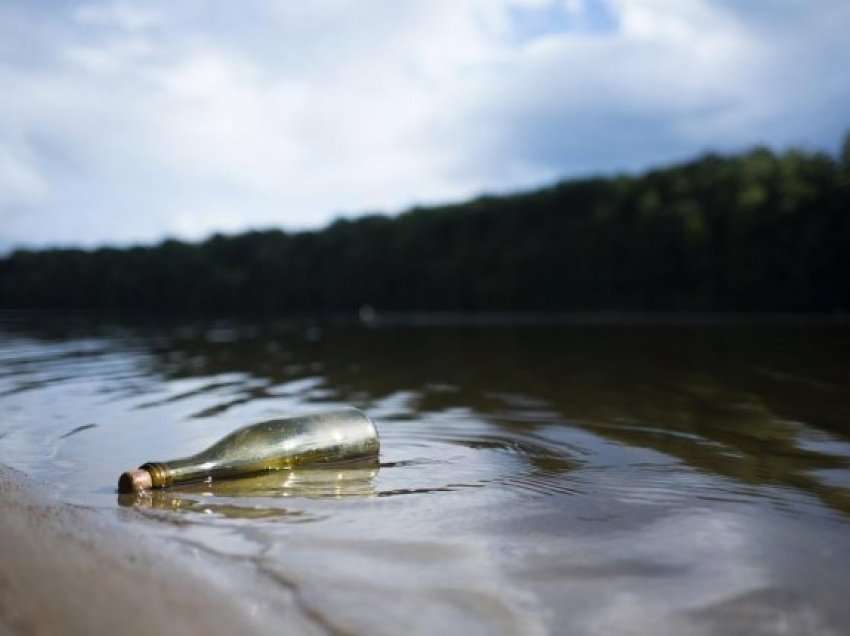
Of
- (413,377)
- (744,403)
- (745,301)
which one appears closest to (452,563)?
(744,403)

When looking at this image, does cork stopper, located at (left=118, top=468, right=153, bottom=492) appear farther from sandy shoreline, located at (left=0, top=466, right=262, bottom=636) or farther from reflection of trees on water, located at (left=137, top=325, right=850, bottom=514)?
reflection of trees on water, located at (left=137, top=325, right=850, bottom=514)

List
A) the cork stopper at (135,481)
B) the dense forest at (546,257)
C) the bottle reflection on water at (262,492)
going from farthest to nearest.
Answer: the dense forest at (546,257) → the cork stopper at (135,481) → the bottle reflection on water at (262,492)

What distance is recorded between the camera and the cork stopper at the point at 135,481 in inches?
153

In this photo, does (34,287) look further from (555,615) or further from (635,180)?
(555,615)

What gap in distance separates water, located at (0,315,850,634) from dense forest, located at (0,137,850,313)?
24759 millimetres

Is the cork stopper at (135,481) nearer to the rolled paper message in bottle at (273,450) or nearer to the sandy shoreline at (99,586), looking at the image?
the rolled paper message in bottle at (273,450)

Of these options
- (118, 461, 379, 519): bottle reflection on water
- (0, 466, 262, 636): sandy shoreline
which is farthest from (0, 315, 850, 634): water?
(0, 466, 262, 636): sandy shoreline

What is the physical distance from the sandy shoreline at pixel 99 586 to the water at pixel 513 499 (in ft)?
0.47

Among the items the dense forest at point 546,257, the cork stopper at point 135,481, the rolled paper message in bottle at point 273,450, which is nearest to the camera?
the cork stopper at point 135,481

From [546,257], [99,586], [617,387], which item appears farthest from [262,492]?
[546,257]

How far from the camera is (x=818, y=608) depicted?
2.54 m

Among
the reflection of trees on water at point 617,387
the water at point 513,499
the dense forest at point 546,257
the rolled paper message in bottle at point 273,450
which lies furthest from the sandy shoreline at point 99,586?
the dense forest at point 546,257

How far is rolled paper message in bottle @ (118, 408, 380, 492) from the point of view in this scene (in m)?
4.00

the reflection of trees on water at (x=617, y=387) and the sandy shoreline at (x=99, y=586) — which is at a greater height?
the sandy shoreline at (x=99, y=586)
